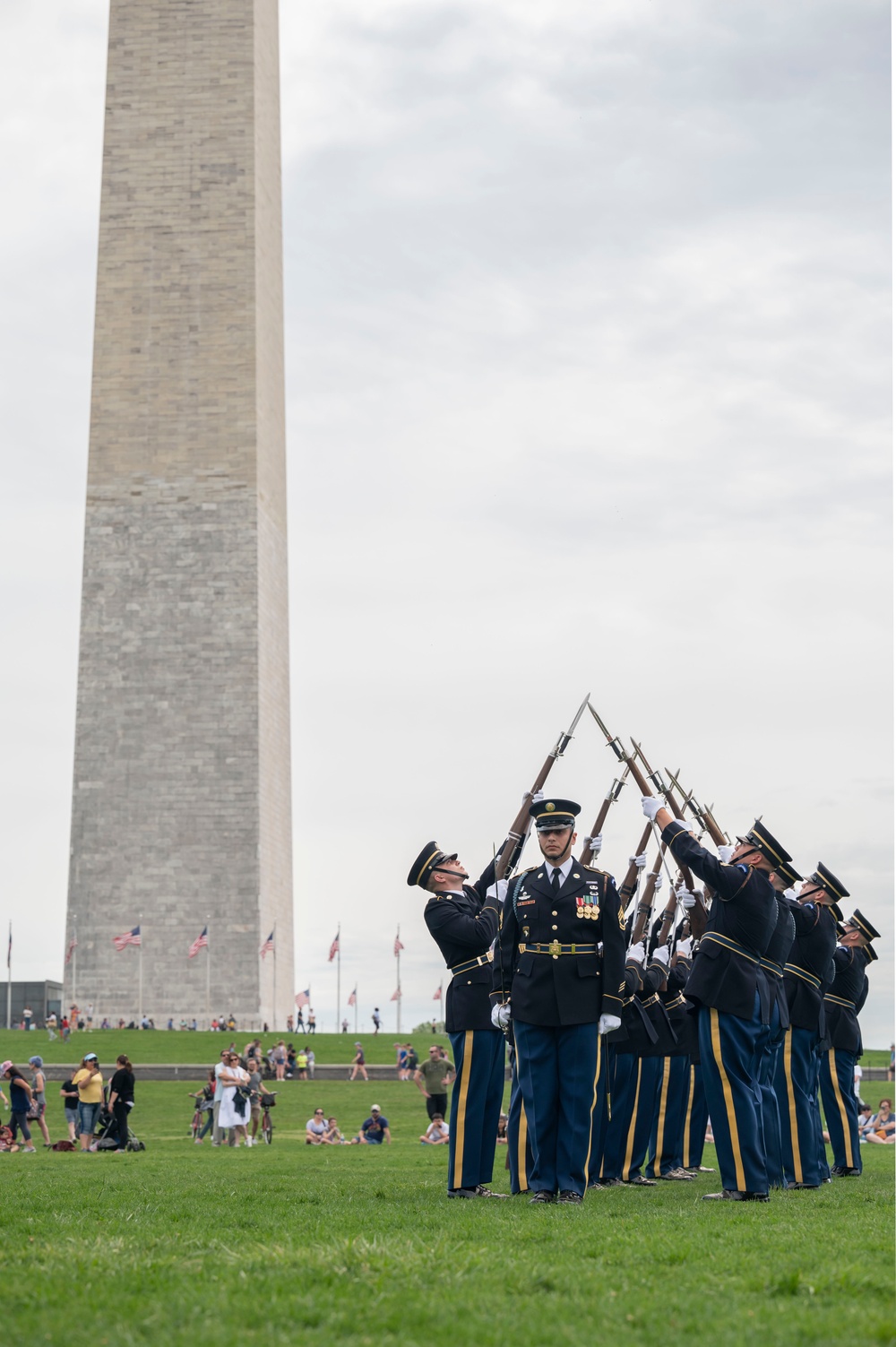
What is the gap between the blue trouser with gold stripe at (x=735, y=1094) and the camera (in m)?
9.75

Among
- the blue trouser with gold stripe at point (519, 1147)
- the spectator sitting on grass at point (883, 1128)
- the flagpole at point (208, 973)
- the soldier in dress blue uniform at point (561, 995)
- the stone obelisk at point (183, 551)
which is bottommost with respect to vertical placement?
the spectator sitting on grass at point (883, 1128)

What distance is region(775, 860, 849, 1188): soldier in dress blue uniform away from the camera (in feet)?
38.9

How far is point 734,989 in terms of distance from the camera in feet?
33.1

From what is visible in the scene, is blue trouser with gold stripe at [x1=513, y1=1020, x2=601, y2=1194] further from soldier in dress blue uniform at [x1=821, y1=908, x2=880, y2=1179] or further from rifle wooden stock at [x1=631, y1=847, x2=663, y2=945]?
soldier in dress blue uniform at [x1=821, y1=908, x2=880, y2=1179]

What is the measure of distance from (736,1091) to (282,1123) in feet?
71.0

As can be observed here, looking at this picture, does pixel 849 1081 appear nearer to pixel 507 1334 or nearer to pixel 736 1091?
pixel 736 1091

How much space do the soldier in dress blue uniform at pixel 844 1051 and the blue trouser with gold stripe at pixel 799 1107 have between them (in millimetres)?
1115

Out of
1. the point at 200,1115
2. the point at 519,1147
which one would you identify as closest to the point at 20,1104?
the point at 200,1115

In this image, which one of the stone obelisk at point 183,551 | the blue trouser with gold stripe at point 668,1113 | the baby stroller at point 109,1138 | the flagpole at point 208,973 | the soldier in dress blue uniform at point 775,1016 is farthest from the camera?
the stone obelisk at point 183,551

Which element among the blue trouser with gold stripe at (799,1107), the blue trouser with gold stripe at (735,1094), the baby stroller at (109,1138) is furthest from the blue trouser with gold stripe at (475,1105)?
the baby stroller at (109,1138)

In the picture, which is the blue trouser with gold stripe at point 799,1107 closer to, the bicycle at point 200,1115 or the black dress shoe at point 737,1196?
the black dress shoe at point 737,1196

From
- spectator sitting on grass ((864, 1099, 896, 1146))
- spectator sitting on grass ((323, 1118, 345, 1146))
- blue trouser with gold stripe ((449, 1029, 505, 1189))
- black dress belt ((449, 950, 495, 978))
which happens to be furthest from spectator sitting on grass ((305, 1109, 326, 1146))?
black dress belt ((449, 950, 495, 978))

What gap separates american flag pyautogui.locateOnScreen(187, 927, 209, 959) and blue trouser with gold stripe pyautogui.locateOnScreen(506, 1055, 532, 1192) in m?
40.1

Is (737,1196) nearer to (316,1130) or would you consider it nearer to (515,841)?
(515,841)
